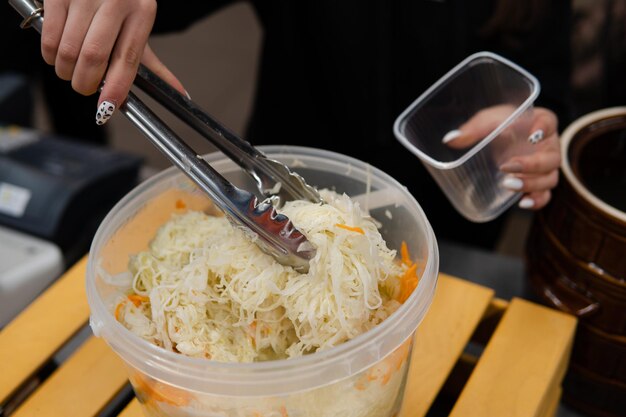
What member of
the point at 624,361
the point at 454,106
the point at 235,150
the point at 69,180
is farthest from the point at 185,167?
the point at 69,180

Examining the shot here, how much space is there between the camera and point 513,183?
0.82m

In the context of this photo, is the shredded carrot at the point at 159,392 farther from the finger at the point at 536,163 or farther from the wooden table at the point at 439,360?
the finger at the point at 536,163

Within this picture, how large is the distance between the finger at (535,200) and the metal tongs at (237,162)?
31 cm

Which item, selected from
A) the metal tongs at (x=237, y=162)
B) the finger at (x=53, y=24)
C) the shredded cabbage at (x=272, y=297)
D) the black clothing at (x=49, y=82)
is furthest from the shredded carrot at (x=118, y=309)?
the black clothing at (x=49, y=82)

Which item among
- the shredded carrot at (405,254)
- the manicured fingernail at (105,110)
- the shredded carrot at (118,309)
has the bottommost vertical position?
the shredded carrot at (405,254)

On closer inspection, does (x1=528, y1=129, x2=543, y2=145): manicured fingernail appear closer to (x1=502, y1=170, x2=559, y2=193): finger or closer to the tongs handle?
(x1=502, y1=170, x2=559, y2=193): finger

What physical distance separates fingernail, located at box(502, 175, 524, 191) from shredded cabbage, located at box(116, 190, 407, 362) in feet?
0.84

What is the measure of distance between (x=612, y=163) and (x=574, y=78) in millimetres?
266

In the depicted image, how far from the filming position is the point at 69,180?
1.23 m

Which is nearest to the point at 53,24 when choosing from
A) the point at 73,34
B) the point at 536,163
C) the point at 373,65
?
the point at 73,34

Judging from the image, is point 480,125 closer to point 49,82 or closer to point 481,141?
point 481,141

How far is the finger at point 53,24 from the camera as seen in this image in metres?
0.62

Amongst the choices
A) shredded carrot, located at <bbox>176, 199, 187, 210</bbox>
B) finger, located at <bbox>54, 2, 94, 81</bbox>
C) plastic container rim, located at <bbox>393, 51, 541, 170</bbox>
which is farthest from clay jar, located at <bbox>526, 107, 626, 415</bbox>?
finger, located at <bbox>54, 2, 94, 81</bbox>

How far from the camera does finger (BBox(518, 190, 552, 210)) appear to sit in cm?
82
